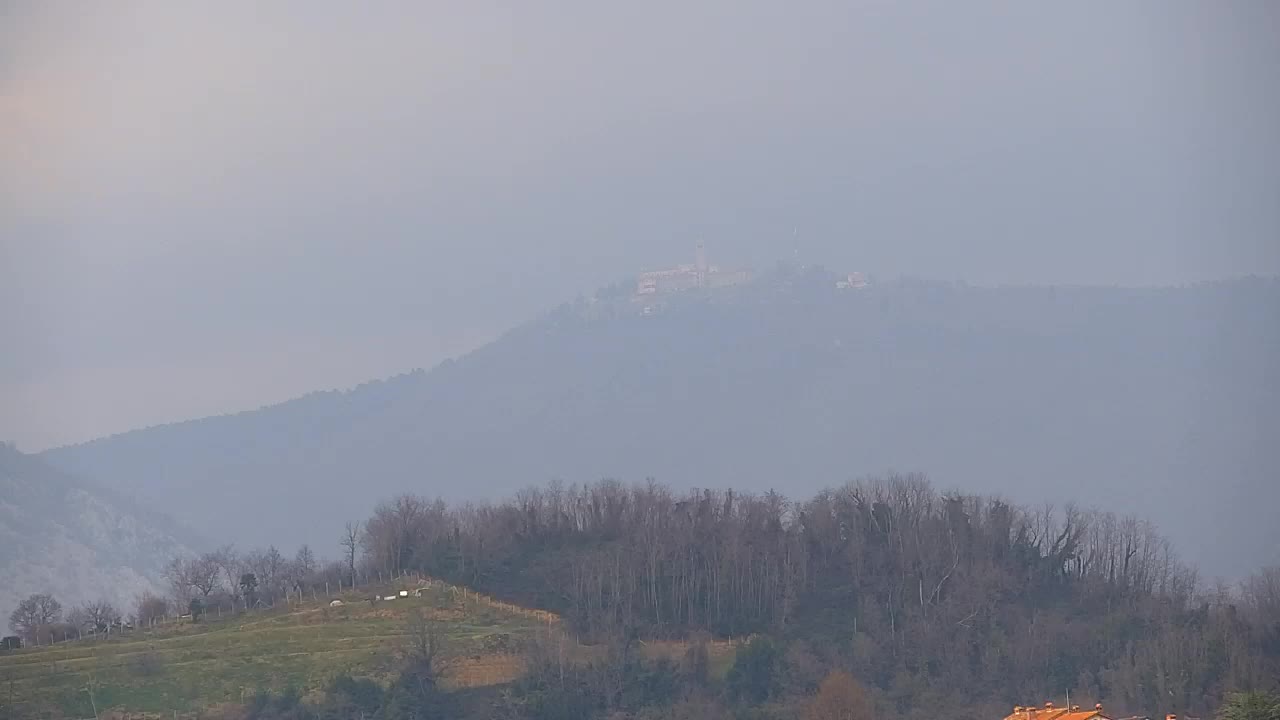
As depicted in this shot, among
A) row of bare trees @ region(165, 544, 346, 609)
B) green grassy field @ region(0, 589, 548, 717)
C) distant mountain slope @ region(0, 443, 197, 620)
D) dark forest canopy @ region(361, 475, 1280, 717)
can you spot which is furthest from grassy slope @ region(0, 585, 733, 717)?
distant mountain slope @ region(0, 443, 197, 620)

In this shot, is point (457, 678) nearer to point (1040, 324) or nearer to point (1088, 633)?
point (1088, 633)

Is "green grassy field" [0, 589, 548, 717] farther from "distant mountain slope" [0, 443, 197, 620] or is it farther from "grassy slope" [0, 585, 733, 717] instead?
"distant mountain slope" [0, 443, 197, 620]

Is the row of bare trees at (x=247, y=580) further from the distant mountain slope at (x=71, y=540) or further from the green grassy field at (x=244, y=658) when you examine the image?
the distant mountain slope at (x=71, y=540)

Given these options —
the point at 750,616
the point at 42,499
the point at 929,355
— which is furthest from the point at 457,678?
the point at 929,355

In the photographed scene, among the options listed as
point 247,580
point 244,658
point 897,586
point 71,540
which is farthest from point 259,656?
point 71,540

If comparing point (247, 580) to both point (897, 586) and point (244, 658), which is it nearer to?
point (244, 658)

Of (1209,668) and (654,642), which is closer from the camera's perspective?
(1209,668)

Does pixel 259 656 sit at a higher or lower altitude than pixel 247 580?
lower
